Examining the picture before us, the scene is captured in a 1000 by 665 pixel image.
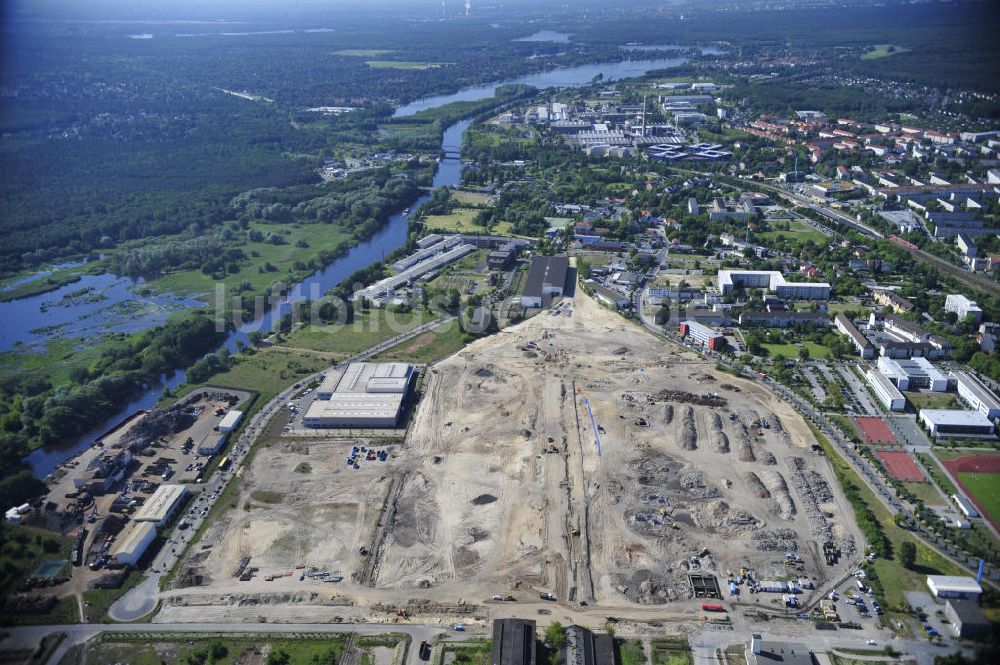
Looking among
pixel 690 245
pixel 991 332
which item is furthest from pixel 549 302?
pixel 991 332

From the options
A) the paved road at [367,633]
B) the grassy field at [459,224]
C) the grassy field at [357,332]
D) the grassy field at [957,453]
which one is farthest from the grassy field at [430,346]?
the grassy field at [957,453]

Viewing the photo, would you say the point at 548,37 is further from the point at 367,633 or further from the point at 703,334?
the point at 367,633

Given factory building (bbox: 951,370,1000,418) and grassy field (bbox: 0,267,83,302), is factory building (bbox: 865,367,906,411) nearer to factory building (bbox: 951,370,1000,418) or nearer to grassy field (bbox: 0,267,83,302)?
factory building (bbox: 951,370,1000,418)

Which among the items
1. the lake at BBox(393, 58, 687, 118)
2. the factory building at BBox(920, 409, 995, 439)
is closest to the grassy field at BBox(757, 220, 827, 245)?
the factory building at BBox(920, 409, 995, 439)

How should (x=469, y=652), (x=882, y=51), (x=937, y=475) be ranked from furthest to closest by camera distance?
(x=882, y=51)
(x=937, y=475)
(x=469, y=652)

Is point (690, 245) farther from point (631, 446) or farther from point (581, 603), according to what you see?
point (581, 603)

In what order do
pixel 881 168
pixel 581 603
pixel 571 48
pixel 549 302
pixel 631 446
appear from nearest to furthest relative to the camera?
pixel 581 603 < pixel 631 446 < pixel 549 302 < pixel 881 168 < pixel 571 48

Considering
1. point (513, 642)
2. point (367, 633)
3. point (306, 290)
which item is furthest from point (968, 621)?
point (306, 290)
